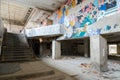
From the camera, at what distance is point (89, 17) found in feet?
21.0

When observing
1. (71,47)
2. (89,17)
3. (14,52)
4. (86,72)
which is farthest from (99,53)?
(71,47)

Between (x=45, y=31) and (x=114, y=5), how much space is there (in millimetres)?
5659

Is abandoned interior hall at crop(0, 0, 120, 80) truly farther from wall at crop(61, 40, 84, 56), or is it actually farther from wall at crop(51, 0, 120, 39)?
wall at crop(61, 40, 84, 56)

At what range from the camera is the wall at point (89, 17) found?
5074 mm

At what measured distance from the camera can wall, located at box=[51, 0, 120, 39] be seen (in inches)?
200

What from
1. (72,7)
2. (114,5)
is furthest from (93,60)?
(72,7)

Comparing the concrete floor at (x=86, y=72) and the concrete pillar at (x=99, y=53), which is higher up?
the concrete pillar at (x=99, y=53)

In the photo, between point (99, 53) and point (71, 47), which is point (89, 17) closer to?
point (99, 53)

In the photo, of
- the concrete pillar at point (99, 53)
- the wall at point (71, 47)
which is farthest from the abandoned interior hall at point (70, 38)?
the wall at point (71, 47)

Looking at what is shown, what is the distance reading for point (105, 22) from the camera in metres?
5.39

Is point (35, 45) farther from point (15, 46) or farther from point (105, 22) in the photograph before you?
point (105, 22)

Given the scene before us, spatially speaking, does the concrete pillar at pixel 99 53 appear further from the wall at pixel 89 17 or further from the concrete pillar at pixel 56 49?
the concrete pillar at pixel 56 49

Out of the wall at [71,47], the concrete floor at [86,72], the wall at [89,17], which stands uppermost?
the wall at [89,17]

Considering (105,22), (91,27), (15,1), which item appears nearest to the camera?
(105,22)
